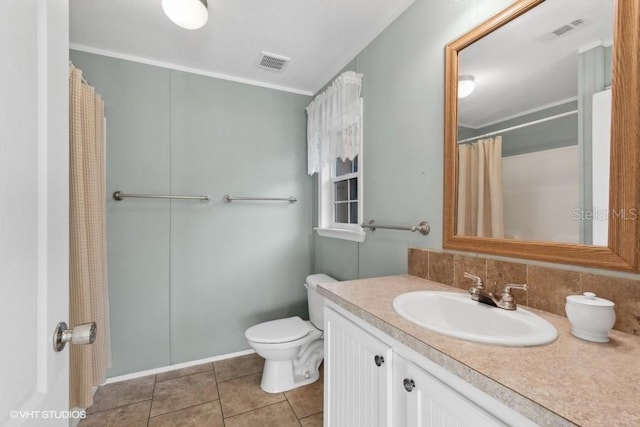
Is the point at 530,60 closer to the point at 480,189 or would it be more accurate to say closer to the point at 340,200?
the point at 480,189

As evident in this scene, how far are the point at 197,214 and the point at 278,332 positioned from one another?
1.12 metres

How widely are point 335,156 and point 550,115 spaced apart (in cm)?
133

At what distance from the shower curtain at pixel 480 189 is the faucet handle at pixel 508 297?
8.1 inches

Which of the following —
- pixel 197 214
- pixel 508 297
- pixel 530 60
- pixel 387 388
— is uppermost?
pixel 530 60

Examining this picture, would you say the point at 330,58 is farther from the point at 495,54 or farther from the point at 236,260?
the point at 236,260

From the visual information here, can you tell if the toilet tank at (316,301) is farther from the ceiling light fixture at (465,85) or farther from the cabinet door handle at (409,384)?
the ceiling light fixture at (465,85)

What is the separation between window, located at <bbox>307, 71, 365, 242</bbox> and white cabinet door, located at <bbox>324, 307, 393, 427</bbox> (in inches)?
34.5

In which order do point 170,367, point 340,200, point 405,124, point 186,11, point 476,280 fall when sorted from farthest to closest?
point 340,200 → point 170,367 → point 405,124 → point 186,11 → point 476,280

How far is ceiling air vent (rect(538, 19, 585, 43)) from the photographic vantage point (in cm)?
90

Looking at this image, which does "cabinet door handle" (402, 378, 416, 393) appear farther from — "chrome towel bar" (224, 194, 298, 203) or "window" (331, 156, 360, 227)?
"chrome towel bar" (224, 194, 298, 203)

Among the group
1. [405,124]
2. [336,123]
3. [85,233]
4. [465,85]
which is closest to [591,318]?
[465,85]

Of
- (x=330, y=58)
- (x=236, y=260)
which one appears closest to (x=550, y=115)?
(x=330, y=58)

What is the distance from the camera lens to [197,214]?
225 cm
